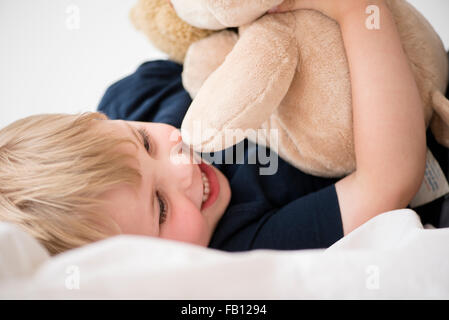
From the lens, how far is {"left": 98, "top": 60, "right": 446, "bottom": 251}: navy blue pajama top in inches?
22.6

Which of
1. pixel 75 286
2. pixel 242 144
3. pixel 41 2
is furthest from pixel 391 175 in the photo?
pixel 41 2

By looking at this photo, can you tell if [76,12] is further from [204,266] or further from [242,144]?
[204,266]

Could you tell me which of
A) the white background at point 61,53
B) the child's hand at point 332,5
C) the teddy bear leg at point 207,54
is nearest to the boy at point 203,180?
the child's hand at point 332,5

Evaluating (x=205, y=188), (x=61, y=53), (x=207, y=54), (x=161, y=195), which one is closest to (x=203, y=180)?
(x=205, y=188)

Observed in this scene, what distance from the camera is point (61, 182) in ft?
1.53

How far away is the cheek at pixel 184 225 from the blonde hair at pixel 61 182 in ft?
0.30

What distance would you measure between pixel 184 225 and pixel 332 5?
38 cm

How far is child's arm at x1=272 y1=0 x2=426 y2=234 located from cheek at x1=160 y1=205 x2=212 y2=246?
268mm

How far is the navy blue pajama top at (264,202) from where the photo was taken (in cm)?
57

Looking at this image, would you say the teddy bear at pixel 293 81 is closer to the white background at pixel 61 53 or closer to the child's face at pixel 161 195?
the child's face at pixel 161 195

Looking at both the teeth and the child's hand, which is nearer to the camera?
the child's hand

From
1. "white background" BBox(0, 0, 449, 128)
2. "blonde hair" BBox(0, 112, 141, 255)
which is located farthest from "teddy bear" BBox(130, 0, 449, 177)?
"white background" BBox(0, 0, 449, 128)

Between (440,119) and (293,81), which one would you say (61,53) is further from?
(440,119)

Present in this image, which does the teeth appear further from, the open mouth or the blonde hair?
the blonde hair
